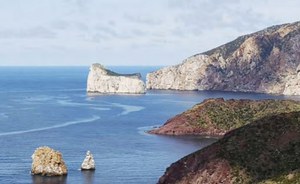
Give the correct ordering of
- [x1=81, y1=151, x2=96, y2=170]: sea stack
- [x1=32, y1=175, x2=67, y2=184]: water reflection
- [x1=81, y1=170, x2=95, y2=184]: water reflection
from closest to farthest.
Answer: [x1=32, y1=175, x2=67, y2=184]: water reflection
[x1=81, y1=170, x2=95, y2=184]: water reflection
[x1=81, y1=151, x2=96, y2=170]: sea stack

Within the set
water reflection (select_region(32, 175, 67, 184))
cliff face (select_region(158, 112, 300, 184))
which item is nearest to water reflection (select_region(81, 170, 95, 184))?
water reflection (select_region(32, 175, 67, 184))

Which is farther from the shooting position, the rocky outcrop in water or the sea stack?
the sea stack

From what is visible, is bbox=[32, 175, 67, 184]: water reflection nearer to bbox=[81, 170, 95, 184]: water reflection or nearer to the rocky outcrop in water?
the rocky outcrop in water

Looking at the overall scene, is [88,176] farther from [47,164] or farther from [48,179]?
[47,164]

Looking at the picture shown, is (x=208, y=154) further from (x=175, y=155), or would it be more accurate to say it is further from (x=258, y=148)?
(x=175, y=155)

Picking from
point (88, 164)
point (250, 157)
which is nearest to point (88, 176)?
point (88, 164)

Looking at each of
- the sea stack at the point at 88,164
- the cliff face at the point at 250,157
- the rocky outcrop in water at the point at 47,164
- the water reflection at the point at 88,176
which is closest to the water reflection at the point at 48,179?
the rocky outcrop in water at the point at 47,164

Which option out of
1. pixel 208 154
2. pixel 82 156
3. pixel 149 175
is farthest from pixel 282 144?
pixel 82 156
